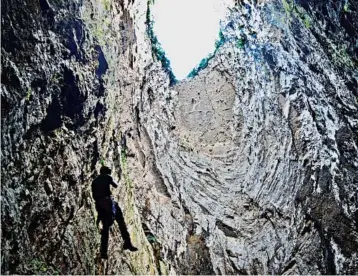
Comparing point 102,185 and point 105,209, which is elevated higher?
point 102,185

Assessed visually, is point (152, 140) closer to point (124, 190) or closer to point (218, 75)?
point (124, 190)

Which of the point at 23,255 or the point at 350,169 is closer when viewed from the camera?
the point at 23,255

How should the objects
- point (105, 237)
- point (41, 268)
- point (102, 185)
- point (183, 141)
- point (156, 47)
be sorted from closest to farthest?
point (41, 268) → point (105, 237) → point (102, 185) → point (183, 141) → point (156, 47)

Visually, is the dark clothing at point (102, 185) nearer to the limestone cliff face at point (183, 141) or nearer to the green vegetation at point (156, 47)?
the limestone cliff face at point (183, 141)

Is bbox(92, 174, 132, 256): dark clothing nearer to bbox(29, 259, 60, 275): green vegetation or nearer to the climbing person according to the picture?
the climbing person

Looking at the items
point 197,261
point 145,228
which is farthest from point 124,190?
point 197,261

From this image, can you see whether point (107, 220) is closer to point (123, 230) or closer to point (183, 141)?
point (123, 230)

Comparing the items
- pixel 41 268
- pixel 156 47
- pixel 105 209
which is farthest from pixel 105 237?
pixel 156 47
